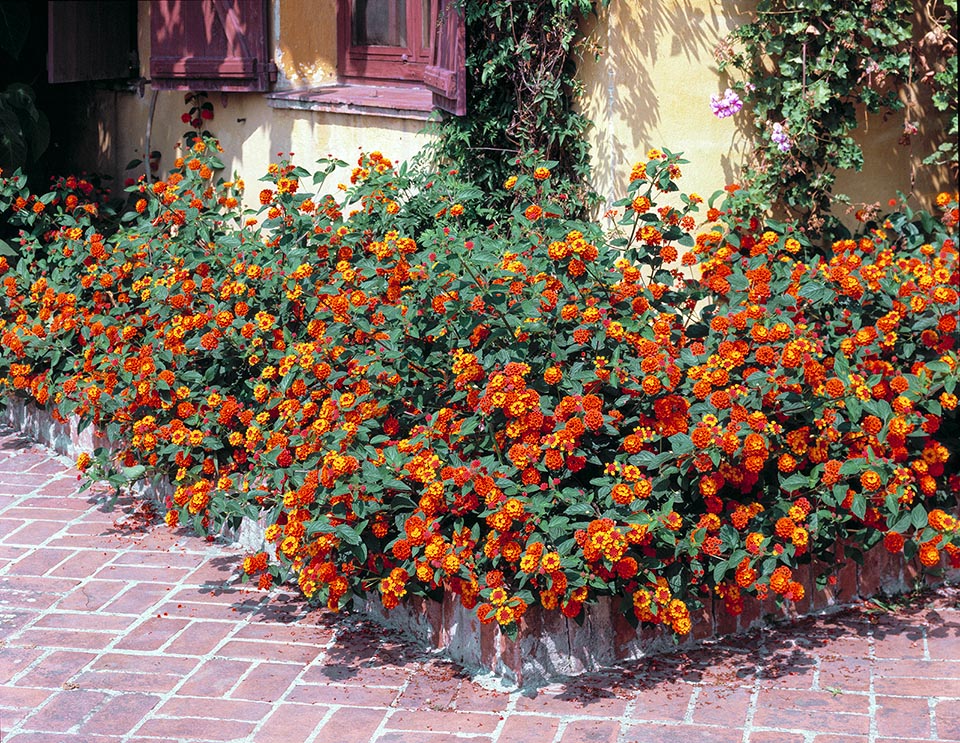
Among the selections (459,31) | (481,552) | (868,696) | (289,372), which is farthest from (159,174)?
(868,696)

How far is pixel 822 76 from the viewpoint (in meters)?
5.50

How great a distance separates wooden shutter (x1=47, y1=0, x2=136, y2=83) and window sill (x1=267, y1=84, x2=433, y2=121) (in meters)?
1.76

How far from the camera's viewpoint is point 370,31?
7141mm

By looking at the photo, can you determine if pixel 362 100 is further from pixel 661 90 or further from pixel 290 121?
pixel 661 90

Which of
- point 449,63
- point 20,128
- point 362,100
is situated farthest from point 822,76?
point 20,128

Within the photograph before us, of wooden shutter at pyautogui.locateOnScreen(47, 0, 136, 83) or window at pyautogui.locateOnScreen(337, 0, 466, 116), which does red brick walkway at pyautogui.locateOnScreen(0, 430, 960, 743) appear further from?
wooden shutter at pyautogui.locateOnScreen(47, 0, 136, 83)

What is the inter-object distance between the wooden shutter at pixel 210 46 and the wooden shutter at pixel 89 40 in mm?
667

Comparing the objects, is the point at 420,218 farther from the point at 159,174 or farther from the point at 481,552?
the point at 159,174

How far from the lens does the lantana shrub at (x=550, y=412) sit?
145 inches

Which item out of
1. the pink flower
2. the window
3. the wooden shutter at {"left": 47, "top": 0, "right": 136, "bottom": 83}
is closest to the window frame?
the window

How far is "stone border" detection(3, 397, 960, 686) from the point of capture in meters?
3.73

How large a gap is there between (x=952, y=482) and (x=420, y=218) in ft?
8.12

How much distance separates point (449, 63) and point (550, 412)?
2.66m

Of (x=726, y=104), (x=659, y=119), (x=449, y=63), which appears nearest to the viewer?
(x=726, y=104)
